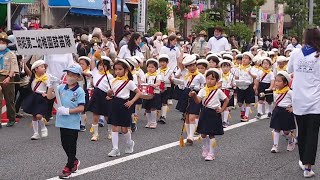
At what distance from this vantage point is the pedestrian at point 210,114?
912 centimetres

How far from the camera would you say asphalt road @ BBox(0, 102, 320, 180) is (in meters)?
8.13

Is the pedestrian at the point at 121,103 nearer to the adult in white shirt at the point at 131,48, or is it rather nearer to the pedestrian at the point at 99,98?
the pedestrian at the point at 99,98

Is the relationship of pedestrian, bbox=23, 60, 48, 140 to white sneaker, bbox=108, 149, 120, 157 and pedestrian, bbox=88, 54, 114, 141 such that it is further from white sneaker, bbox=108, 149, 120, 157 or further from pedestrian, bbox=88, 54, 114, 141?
white sneaker, bbox=108, 149, 120, 157

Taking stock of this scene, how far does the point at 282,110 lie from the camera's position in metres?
9.91

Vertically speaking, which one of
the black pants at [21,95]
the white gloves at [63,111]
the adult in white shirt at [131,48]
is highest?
the adult in white shirt at [131,48]

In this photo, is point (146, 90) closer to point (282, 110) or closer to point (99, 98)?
point (99, 98)

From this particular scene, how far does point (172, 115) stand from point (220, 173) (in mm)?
6099

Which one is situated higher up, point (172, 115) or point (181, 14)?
point (181, 14)

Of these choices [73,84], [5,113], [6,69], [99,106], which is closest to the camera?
[73,84]

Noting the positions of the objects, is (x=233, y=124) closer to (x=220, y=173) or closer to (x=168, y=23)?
(x=220, y=173)

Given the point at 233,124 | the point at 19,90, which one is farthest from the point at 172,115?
the point at 19,90

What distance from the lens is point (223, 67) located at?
13.2m

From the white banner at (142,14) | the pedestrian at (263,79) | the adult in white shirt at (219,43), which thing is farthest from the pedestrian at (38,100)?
the white banner at (142,14)

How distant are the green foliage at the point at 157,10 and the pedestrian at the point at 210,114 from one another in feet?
61.1
